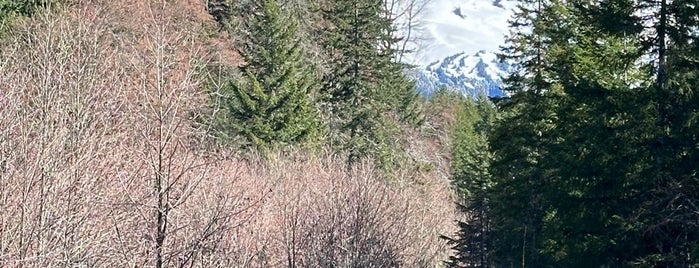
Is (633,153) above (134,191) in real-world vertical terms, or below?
above

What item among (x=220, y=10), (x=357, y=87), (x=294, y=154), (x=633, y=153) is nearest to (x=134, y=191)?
(x=633, y=153)

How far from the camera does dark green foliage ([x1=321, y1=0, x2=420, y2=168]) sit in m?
31.4

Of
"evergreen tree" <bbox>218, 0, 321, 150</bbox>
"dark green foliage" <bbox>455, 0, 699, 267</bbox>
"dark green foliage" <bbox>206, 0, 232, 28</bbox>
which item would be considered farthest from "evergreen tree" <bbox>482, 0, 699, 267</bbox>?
"dark green foliage" <bbox>206, 0, 232, 28</bbox>

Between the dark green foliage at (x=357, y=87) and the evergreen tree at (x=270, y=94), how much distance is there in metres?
3.18

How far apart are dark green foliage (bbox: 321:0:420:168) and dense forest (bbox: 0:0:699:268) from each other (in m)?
0.34

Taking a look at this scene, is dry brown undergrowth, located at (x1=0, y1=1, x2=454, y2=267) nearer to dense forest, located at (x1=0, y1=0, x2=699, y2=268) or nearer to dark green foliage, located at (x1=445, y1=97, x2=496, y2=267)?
dense forest, located at (x1=0, y1=0, x2=699, y2=268)

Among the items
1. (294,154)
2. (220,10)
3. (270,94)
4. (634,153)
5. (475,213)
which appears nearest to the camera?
(634,153)

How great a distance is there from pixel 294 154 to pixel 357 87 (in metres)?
8.03

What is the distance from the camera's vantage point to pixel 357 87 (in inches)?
1250

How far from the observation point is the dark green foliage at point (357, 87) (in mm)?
31438

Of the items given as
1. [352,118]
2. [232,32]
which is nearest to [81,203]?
[352,118]

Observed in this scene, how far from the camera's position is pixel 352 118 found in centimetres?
3164

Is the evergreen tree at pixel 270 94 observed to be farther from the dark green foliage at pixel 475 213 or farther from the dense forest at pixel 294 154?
the dark green foliage at pixel 475 213

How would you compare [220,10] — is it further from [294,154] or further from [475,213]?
[475,213]
